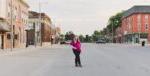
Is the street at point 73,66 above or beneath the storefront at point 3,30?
beneath

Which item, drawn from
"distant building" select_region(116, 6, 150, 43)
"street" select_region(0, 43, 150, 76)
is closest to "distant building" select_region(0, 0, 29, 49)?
"street" select_region(0, 43, 150, 76)

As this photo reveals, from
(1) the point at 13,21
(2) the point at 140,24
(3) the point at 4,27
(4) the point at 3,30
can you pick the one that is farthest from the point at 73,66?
(2) the point at 140,24

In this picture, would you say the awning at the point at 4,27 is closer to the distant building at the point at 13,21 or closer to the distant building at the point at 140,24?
the distant building at the point at 13,21

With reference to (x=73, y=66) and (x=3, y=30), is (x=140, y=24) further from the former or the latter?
(x=73, y=66)

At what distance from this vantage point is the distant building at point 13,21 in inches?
2755

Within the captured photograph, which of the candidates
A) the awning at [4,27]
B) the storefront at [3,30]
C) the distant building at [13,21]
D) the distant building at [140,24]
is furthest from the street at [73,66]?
the distant building at [140,24]

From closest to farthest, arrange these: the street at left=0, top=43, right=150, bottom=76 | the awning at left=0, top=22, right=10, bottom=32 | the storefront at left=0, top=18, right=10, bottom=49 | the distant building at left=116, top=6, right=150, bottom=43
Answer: the street at left=0, top=43, right=150, bottom=76 → the awning at left=0, top=22, right=10, bottom=32 → the storefront at left=0, top=18, right=10, bottom=49 → the distant building at left=116, top=6, right=150, bottom=43

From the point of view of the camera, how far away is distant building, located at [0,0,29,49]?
230 feet

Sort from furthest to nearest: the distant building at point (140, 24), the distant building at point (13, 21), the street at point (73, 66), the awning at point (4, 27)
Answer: the distant building at point (140, 24) → the distant building at point (13, 21) → the awning at point (4, 27) → the street at point (73, 66)

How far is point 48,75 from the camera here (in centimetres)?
1945

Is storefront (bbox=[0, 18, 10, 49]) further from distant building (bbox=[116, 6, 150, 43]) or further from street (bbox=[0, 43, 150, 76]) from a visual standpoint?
distant building (bbox=[116, 6, 150, 43])

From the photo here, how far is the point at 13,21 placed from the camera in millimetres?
81125

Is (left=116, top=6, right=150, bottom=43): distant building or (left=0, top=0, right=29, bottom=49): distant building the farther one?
(left=116, top=6, right=150, bottom=43): distant building

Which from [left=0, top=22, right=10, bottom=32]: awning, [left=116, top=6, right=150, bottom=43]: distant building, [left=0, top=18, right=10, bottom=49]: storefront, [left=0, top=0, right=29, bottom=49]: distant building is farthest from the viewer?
[left=116, top=6, right=150, bottom=43]: distant building
